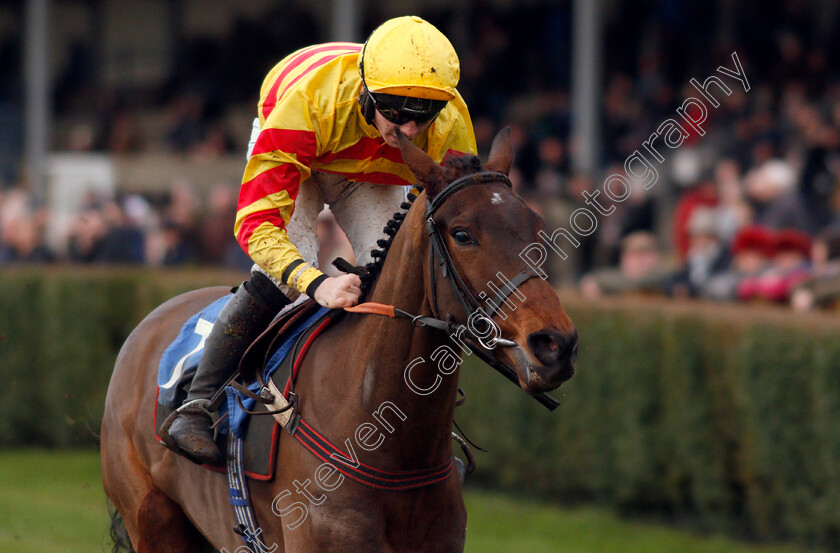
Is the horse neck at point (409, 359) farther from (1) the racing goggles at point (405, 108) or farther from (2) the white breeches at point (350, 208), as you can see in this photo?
(2) the white breeches at point (350, 208)

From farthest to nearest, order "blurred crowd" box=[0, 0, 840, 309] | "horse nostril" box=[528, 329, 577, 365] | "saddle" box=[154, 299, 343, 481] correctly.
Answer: "blurred crowd" box=[0, 0, 840, 309] < "saddle" box=[154, 299, 343, 481] < "horse nostril" box=[528, 329, 577, 365]

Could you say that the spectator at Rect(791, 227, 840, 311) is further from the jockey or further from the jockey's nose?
the jockey's nose

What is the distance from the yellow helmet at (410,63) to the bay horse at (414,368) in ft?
0.79

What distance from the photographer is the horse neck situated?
3.29 m

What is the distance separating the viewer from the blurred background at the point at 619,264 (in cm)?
650

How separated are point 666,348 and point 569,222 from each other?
95.9 inches

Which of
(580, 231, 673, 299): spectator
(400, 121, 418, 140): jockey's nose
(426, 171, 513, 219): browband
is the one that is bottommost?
(580, 231, 673, 299): spectator

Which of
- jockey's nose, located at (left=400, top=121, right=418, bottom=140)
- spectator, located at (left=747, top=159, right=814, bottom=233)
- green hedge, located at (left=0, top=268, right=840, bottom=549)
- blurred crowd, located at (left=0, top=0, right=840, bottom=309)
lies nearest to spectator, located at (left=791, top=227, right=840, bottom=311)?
blurred crowd, located at (left=0, top=0, right=840, bottom=309)

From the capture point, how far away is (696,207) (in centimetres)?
890

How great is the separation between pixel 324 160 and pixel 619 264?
5678mm

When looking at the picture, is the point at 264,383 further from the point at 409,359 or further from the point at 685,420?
the point at 685,420

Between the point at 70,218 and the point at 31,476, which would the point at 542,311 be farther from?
the point at 70,218

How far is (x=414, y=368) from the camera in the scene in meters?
3.31

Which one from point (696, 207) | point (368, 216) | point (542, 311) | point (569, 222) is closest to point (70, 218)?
point (569, 222)
